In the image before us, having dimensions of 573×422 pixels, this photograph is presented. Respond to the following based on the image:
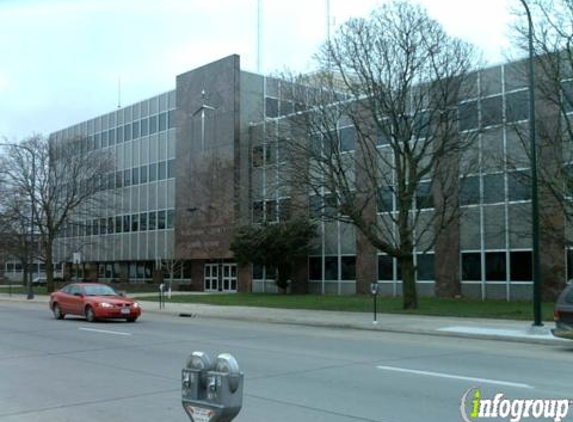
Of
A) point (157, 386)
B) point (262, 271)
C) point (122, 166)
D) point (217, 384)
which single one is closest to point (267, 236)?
point (262, 271)

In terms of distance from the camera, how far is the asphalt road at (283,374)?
8398 mm

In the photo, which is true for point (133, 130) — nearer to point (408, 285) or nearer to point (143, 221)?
point (143, 221)

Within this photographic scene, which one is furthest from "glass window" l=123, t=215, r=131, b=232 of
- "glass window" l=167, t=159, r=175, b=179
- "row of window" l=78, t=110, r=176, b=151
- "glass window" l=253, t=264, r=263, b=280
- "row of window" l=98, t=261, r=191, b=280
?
"glass window" l=253, t=264, r=263, b=280

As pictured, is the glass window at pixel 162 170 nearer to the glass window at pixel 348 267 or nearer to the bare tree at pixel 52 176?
the bare tree at pixel 52 176

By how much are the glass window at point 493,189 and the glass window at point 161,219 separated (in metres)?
29.6

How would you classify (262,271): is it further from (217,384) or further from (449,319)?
(217,384)

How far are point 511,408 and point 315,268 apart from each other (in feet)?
114

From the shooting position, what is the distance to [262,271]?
46844 millimetres

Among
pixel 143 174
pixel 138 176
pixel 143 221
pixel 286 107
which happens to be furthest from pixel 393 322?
pixel 138 176

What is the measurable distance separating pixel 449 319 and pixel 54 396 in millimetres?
16231

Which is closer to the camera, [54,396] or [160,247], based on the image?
[54,396]

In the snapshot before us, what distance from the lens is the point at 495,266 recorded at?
34.0 metres

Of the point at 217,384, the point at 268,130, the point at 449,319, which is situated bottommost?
the point at 449,319

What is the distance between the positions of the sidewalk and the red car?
170 inches
